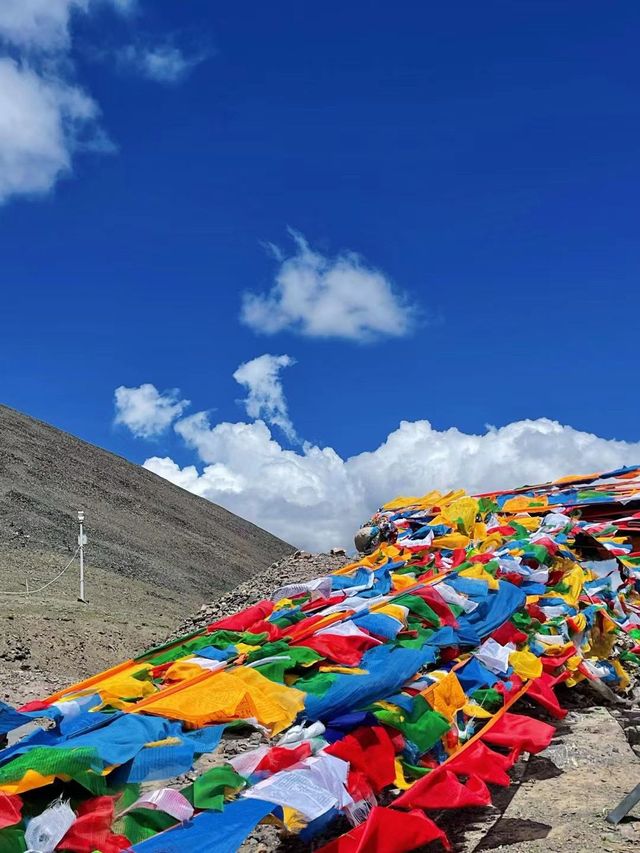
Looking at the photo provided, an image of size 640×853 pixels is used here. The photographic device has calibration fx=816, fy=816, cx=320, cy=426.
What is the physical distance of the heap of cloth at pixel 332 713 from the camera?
10.3ft

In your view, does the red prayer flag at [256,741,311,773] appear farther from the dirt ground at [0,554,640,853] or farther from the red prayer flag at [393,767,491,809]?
the dirt ground at [0,554,640,853]

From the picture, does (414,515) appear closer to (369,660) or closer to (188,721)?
(369,660)

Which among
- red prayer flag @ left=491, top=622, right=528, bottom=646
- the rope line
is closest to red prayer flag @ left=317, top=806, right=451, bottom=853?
red prayer flag @ left=491, top=622, right=528, bottom=646

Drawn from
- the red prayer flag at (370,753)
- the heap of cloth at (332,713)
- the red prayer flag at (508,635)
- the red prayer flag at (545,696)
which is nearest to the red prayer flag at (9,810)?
the heap of cloth at (332,713)

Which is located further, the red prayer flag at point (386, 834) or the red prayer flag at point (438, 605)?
the red prayer flag at point (438, 605)

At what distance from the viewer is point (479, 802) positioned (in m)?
3.93

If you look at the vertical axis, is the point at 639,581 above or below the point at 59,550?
below

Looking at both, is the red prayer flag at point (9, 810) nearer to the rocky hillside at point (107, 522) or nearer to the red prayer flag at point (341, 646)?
the red prayer flag at point (341, 646)

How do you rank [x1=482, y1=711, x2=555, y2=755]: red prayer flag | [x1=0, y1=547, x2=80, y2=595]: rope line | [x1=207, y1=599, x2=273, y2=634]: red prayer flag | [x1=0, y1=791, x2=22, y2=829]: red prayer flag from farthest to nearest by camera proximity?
[x1=0, y1=547, x2=80, y2=595]: rope line < [x1=207, y1=599, x2=273, y2=634]: red prayer flag < [x1=482, y1=711, x2=555, y2=755]: red prayer flag < [x1=0, y1=791, x2=22, y2=829]: red prayer flag

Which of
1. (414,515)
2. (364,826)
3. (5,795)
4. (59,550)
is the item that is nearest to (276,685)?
(364,826)

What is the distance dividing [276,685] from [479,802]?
114 cm

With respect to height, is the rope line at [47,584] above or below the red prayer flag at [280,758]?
above

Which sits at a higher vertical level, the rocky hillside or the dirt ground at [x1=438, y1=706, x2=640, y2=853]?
the rocky hillside

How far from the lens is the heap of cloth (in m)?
3.13
